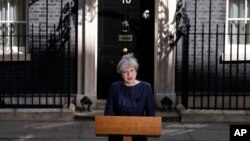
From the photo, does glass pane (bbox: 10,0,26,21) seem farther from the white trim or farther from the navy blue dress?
the navy blue dress

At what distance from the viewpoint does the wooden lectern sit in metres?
6.24

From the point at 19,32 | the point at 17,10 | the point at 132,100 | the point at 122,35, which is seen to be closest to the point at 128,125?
the point at 132,100

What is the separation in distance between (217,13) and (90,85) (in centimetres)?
271

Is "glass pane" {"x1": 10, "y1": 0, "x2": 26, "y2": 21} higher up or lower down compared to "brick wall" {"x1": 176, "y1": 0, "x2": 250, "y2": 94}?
higher up

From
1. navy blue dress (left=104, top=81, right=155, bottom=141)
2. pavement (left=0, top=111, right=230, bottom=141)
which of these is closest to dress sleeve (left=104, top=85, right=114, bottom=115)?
navy blue dress (left=104, top=81, right=155, bottom=141)

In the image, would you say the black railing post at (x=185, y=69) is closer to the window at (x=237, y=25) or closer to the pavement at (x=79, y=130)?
the pavement at (x=79, y=130)

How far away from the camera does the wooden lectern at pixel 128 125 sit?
20.5ft

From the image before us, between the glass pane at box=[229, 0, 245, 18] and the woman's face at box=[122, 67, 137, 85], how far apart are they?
237 inches

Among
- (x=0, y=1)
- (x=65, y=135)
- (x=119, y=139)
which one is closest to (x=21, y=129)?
(x=65, y=135)

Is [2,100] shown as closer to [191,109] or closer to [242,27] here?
[191,109]

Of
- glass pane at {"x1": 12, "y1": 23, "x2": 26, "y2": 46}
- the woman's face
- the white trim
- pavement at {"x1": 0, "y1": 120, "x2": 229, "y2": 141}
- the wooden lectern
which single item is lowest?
pavement at {"x1": 0, "y1": 120, "x2": 229, "y2": 141}

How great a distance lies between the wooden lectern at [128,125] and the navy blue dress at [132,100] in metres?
0.19

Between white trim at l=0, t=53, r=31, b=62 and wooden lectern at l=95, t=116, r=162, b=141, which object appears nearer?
wooden lectern at l=95, t=116, r=162, b=141

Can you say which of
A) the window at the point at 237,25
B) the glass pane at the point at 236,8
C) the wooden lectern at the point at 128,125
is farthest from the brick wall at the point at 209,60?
the wooden lectern at the point at 128,125
